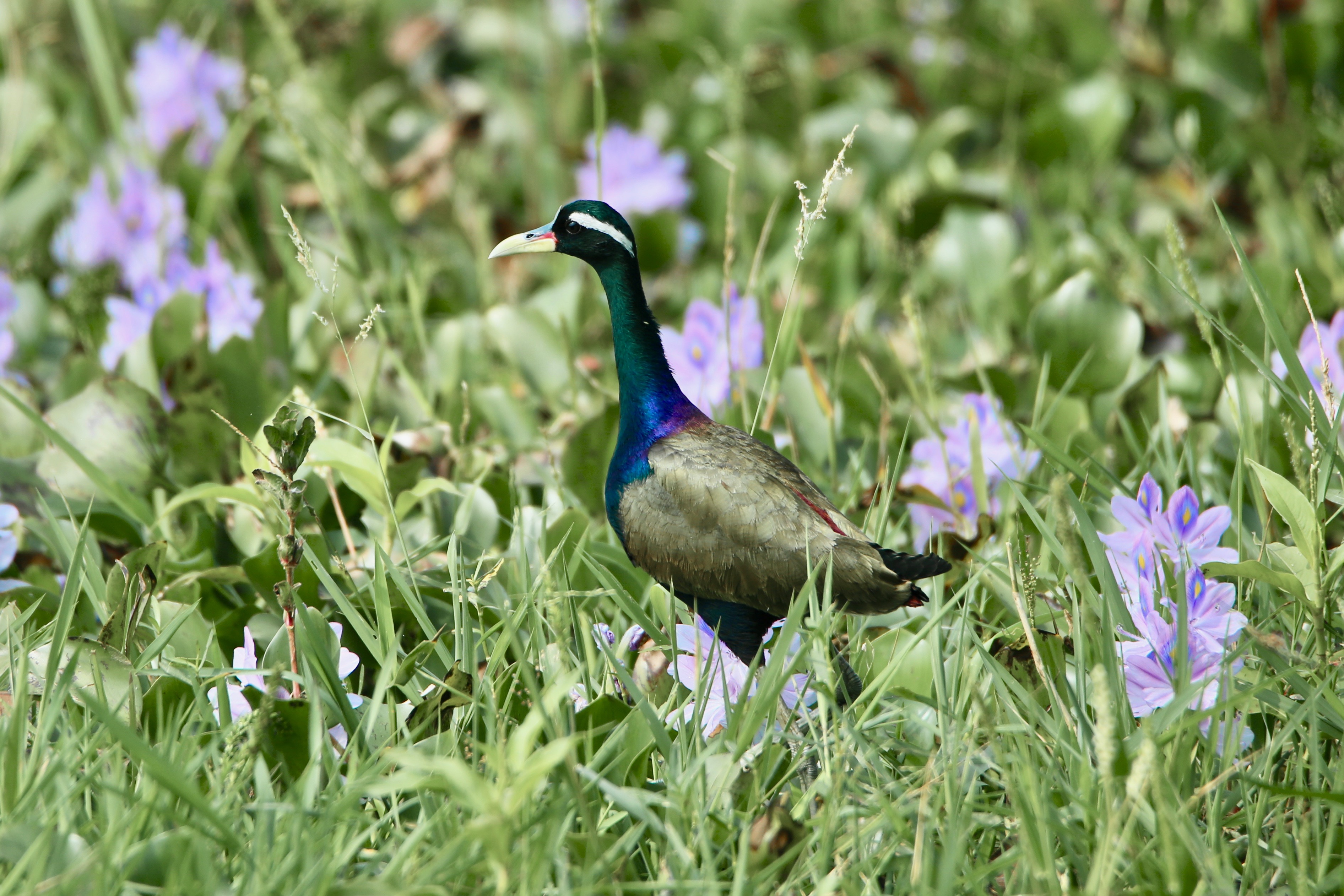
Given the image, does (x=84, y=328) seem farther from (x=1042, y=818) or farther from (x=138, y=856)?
(x=1042, y=818)

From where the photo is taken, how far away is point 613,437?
9.59ft

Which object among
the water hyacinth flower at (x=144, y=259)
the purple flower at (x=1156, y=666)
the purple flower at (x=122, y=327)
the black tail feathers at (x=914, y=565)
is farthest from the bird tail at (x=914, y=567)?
the purple flower at (x=122, y=327)

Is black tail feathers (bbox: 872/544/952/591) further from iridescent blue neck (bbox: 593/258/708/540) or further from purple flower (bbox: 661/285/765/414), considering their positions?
purple flower (bbox: 661/285/765/414)

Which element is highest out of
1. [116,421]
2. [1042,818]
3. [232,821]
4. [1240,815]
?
[116,421]

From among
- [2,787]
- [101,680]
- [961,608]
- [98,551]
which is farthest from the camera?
[98,551]

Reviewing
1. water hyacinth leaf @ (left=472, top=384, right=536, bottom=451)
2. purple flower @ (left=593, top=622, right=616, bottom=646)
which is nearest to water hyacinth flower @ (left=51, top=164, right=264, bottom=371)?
water hyacinth leaf @ (left=472, top=384, right=536, bottom=451)

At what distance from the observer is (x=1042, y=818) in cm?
169

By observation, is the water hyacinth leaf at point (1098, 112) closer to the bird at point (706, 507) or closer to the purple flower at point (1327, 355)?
the purple flower at point (1327, 355)

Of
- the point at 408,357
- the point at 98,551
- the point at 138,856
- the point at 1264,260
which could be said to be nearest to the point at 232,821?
the point at 138,856

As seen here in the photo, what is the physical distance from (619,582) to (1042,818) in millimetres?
1040

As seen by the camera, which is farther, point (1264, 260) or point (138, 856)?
point (1264, 260)

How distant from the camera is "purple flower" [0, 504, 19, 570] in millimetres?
2547

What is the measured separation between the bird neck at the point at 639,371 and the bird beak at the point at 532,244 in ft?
0.41

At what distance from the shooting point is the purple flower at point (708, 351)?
3295 millimetres
